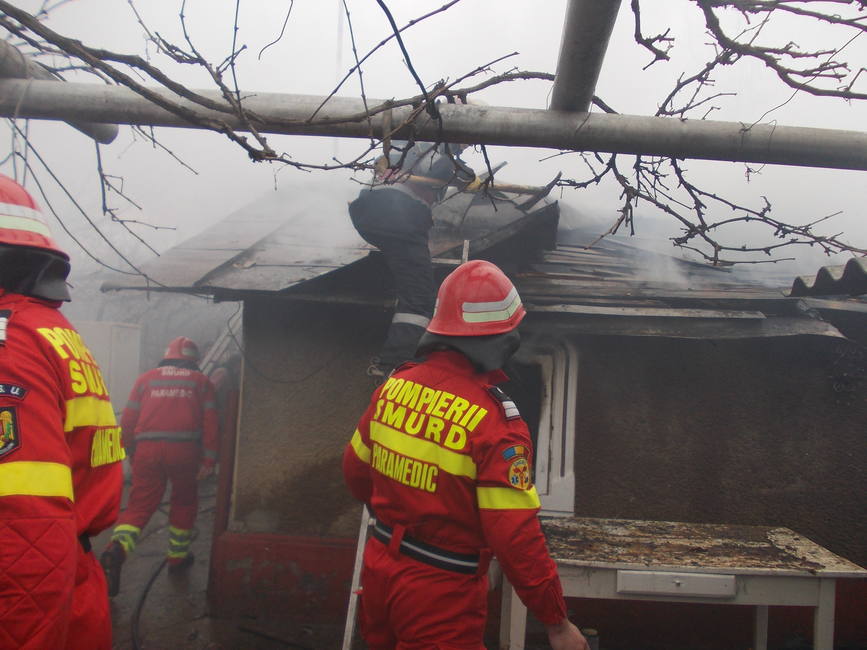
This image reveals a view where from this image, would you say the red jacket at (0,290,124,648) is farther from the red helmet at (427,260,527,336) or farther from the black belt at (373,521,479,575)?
the red helmet at (427,260,527,336)

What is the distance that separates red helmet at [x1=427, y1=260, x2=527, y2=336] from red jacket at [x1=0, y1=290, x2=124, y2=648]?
1.31 meters

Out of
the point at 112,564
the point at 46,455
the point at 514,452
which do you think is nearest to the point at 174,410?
the point at 112,564

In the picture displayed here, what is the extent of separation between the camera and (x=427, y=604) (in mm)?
2135

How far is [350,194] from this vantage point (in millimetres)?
8641

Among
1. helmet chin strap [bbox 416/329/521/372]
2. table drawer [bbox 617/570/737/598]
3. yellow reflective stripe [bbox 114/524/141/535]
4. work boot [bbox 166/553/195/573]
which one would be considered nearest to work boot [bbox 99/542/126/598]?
A: yellow reflective stripe [bbox 114/524/141/535]

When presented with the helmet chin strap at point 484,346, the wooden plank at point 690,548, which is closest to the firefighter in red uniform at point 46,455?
the helmet chin strap at point 484,346

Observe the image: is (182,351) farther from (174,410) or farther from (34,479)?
(34,479)

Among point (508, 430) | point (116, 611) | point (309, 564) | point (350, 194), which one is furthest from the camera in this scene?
point (350, 194)

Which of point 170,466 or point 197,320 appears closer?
point 170,466

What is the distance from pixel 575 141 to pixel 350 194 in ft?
22.3

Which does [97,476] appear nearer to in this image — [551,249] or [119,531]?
[119,531]

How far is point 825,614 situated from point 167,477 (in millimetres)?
5582

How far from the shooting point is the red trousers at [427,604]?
2115mm

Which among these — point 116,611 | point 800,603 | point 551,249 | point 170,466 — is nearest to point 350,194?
point 551,249
